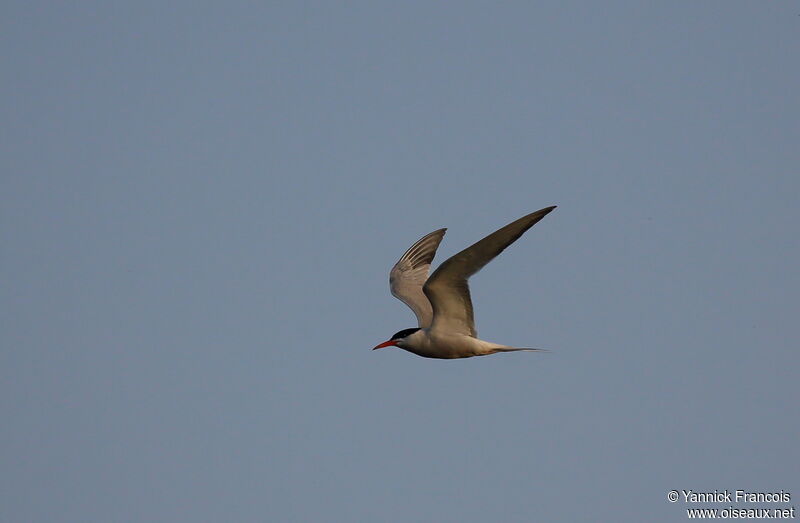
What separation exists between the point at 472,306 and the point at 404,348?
151cm

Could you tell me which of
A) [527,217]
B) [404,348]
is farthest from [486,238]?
[404,348]

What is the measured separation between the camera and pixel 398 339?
16312 millimetres

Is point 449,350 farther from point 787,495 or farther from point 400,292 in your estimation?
point 787,495

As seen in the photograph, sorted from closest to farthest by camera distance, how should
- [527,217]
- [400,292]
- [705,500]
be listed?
[527,217] → [705,500] → [400,292]

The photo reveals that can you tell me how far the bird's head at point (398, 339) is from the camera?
53.3 feet

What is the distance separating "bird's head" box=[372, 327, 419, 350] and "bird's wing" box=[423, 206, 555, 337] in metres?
0.49

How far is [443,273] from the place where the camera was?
48.4 ft

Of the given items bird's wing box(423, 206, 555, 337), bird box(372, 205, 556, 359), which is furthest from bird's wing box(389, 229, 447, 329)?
bird's wing box(423, 206, 555, 337)

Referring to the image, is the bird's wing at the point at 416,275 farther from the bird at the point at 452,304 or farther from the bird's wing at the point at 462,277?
the bird's wing at the point at 462,277

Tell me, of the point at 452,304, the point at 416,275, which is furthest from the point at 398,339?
the point at 416,275

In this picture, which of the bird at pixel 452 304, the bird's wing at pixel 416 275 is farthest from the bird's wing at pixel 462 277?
the bird's wing at pixel 416 275

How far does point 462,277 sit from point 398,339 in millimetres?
1989

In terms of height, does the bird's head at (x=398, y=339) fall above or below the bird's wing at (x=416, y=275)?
below

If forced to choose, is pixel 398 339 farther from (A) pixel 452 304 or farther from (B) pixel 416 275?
(B) pixel 416 275
